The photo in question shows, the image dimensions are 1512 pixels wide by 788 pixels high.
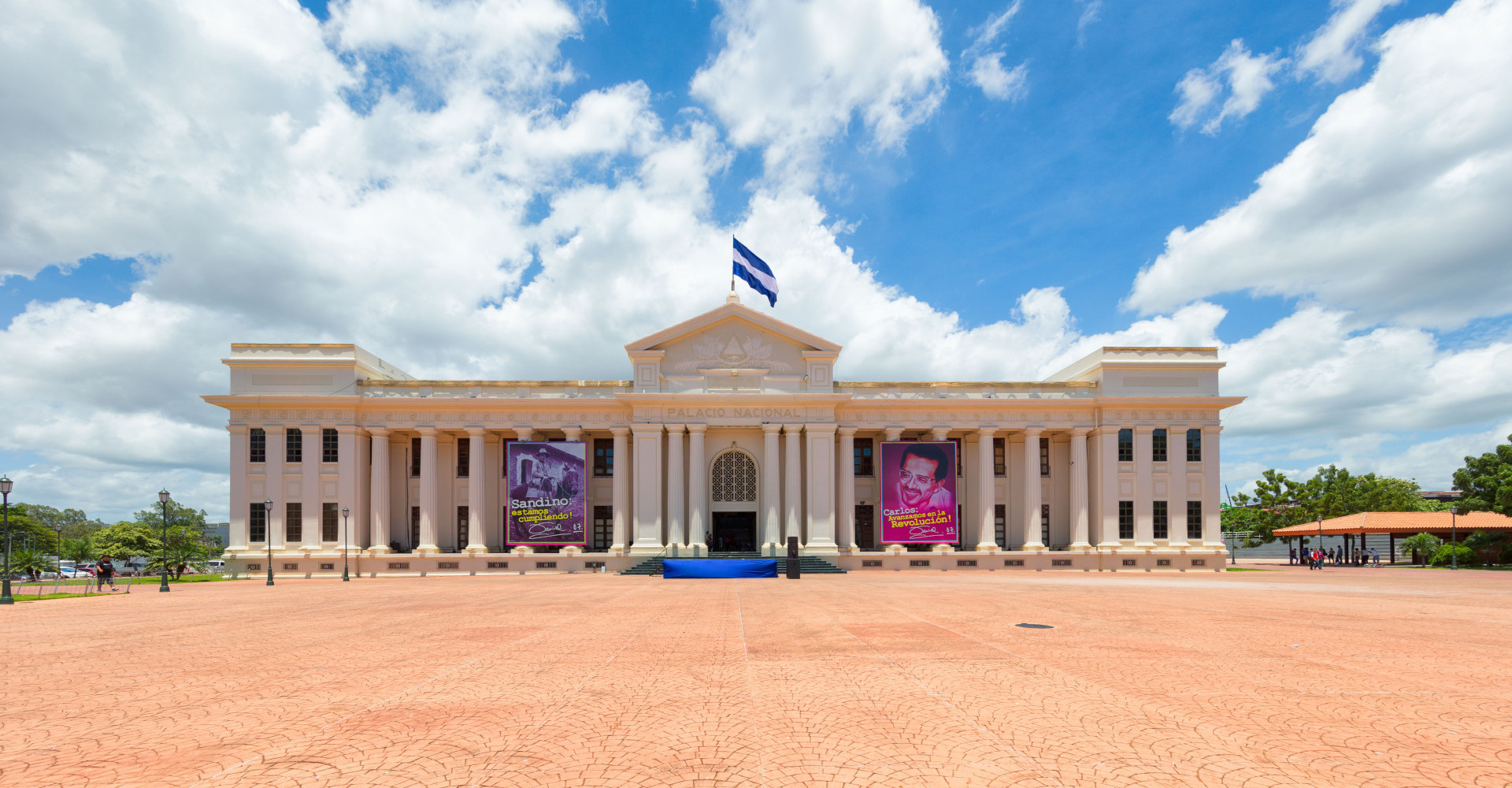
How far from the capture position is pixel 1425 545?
157ft

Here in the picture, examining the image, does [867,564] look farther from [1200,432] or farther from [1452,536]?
[1452,536]

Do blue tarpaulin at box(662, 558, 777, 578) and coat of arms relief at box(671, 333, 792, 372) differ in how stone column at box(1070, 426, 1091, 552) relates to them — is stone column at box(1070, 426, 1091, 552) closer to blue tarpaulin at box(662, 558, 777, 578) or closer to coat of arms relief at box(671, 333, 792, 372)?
coat of arms relief at box(671, 333, 792, 372)

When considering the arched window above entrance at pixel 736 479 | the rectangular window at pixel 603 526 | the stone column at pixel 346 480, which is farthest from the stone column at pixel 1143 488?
the stone column at pixel 346 480

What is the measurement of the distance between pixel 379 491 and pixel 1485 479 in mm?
70545

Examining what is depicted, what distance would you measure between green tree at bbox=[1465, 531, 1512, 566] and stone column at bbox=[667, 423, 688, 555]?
47229 millimetres

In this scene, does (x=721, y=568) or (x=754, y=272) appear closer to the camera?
(x=721, y=568)

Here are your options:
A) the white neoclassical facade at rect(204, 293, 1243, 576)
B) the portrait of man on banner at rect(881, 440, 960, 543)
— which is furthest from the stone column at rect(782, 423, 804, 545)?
the portrait of man on banner at rect(881, 440, 960, 543)

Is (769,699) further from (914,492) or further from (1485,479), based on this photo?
(1485,479)

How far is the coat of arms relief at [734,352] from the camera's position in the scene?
140ft

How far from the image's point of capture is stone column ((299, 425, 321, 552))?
137 feet

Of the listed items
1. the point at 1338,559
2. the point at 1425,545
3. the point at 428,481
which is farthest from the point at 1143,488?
the point at 428,481

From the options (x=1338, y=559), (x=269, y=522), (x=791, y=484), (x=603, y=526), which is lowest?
(x=1338, y=559)

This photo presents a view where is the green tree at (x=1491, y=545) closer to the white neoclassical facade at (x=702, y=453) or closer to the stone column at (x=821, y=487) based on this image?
the white neoclassical facade at (x=702, y=453)

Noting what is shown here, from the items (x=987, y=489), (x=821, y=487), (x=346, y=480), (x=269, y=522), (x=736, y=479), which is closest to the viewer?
(x=269, y=522)
